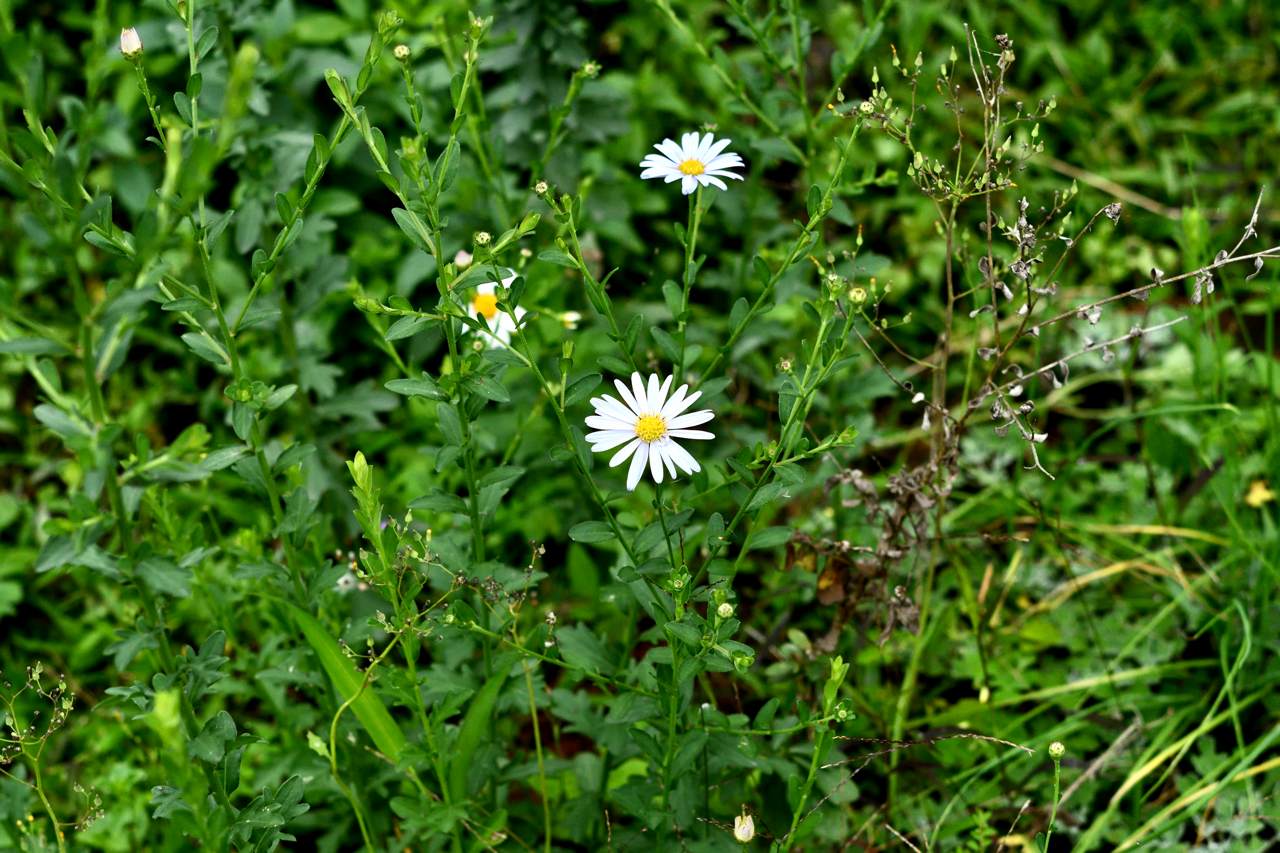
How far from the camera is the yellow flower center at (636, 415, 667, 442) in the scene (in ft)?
5.37

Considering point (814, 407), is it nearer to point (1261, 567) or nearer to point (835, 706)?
point (1261, 567)

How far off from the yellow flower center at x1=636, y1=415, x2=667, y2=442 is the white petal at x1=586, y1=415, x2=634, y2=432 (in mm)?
11

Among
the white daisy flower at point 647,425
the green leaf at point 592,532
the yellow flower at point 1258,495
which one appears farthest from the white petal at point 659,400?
the yellow flower at point 1258,495

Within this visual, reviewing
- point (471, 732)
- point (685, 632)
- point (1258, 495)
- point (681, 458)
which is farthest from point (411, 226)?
point (1258, 495)

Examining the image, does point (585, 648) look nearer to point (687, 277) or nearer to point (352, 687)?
point (352, 687)

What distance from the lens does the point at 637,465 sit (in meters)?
1.59

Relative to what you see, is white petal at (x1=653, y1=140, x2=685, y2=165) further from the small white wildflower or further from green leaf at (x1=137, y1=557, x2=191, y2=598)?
green leaf at (x1=137, y1=557, x2=191, y2=598)

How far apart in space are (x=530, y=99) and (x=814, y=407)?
955 mm

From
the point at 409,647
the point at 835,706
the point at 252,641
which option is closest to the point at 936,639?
the point at 835,706

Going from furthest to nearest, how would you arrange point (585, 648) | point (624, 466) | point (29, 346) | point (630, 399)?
1. point (624, 466)
2. point (585, 648)
3. point (630, 399)
4. point (29, 346)

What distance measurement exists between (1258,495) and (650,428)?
1.59m

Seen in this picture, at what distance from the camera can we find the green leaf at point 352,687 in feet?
5.82

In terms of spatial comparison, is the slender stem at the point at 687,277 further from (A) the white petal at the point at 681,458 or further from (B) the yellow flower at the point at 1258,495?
(B) the yellow flower at the point at 1258,495

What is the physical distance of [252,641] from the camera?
264cm
